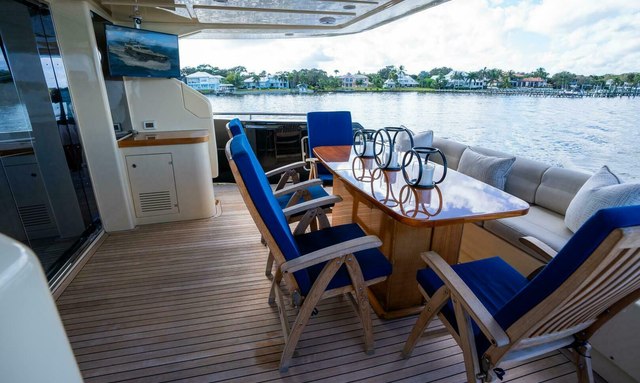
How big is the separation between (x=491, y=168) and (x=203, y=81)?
386 cm

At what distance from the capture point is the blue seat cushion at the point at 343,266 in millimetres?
1431

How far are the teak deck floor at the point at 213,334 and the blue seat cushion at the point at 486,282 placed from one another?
→ 15.3 inches

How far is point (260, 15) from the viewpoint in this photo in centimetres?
341

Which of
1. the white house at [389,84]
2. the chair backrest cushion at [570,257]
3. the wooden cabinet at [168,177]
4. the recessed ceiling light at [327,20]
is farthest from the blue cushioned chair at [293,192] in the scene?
the white house at [389,84]

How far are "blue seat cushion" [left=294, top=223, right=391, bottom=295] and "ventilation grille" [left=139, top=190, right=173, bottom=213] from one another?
6.31ft

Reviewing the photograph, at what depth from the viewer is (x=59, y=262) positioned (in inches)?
89.6

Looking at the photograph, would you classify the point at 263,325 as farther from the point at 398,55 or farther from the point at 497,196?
the point at 398,55

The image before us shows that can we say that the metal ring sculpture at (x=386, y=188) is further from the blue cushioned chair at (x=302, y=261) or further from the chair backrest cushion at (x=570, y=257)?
the chair backrest cushion at (x=570, y=257)

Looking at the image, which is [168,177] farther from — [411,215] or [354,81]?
[354,81]

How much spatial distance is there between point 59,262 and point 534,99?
4702 millimetres

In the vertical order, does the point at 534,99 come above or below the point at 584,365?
above

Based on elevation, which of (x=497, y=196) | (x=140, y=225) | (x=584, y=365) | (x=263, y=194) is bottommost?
(x=140, y=225)

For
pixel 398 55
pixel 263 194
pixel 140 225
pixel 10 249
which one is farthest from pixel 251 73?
pixel 10 249

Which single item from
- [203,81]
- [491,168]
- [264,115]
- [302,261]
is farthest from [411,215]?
[264,115]
